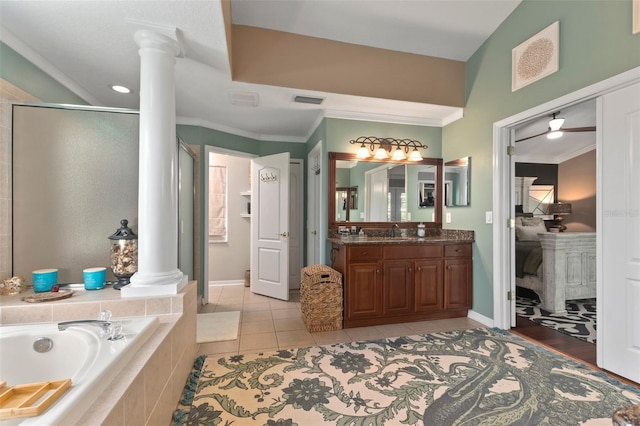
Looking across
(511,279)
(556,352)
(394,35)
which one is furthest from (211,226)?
(556,352)

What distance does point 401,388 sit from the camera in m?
1.84

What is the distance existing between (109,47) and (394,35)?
8.55 ft

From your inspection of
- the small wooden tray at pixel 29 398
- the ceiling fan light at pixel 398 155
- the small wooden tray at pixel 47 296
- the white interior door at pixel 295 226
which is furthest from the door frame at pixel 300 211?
the small wooden tray at pixel 29 398

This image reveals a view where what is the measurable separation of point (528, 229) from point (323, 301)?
348cm

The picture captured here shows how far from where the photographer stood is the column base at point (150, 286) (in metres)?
1.76

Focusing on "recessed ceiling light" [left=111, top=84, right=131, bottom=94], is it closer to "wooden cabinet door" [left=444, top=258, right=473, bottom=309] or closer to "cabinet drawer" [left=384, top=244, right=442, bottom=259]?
"cabinet drawer" [left=384, top=244, right=442, bottom=259]

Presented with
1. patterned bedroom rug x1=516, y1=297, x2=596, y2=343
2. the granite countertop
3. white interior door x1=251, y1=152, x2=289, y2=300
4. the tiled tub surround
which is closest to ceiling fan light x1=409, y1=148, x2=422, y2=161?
the granite countertop

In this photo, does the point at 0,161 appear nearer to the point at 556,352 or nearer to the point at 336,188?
the point at 336,188

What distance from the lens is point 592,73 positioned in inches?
82.0

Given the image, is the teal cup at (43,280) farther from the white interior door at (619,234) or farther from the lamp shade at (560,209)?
the lamp shade at (560,209)

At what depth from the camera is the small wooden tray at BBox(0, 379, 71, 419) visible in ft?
2.65

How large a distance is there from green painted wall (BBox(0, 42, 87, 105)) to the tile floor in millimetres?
2470

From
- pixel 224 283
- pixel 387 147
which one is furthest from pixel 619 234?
pixel 224 283

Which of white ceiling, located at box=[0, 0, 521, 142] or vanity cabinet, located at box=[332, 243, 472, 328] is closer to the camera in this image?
white ceiling, located at box=[0, 0, 521, 142]
